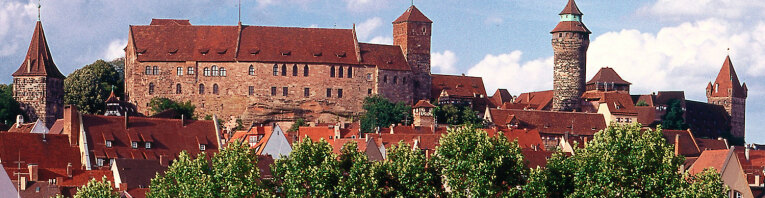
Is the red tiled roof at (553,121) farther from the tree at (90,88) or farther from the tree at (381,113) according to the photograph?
the tree at (90,88)

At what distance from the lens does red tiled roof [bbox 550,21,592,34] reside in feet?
421

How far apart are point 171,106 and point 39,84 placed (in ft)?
28.4

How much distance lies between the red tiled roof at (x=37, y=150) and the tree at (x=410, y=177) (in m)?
21.1

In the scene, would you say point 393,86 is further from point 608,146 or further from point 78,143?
point 608,146

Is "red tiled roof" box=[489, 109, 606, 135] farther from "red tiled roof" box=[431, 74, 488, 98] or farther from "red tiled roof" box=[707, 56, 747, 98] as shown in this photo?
"red tiled roof" box=[707, 56, 747, 98]

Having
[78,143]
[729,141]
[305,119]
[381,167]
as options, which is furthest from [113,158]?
[729,141]

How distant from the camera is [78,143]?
9006 centimetres

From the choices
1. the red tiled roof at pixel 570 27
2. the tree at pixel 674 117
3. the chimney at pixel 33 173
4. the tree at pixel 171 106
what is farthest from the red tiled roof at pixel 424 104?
the chimney at pixel 33 173

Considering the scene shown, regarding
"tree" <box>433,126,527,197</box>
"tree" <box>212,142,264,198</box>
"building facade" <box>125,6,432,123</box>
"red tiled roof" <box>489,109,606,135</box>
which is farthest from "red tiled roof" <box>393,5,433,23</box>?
"tree" <box>212,142,264,198</box>

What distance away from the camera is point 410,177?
227 feet

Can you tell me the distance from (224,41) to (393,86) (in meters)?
11.6

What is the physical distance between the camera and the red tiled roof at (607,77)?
137375 millimetres

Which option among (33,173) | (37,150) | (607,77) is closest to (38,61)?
(37,150)

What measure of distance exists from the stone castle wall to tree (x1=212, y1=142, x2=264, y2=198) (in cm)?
5851
